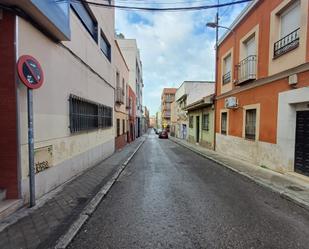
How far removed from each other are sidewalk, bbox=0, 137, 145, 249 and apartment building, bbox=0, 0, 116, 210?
1.11ft

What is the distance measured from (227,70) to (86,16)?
8.83 meters

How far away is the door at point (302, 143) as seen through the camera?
6.87 metres

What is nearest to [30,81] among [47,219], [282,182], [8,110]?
[8,110]

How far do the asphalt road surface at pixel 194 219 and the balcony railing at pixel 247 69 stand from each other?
5442 mm

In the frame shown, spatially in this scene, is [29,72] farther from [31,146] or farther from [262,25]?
[262,25]

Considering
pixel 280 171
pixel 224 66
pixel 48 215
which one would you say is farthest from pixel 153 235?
pixel 224 66

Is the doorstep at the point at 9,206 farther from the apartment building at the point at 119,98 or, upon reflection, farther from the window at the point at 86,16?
the apartment building at the point at 119,98

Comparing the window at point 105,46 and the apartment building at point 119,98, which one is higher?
the window at point 105,46

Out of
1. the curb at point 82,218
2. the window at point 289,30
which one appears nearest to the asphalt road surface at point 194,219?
the curb at point 82,218

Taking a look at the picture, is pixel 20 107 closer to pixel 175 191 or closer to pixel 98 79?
pixel 175 191

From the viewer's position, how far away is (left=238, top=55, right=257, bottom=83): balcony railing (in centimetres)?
988

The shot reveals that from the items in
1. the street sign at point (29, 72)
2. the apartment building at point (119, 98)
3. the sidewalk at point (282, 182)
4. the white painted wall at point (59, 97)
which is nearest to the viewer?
the street sign at point (29, 72)

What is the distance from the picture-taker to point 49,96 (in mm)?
5316

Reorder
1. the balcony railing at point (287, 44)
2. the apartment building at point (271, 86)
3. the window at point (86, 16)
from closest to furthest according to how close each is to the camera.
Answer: the apartment building at point (271, 86)
the balcony railing at point (287, 44)
the window at point (86, 16)
